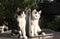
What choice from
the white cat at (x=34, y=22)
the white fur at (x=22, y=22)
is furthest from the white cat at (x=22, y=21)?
the white cat at (x=34, y=22)

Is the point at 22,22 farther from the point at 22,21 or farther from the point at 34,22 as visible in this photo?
the point at 34,22

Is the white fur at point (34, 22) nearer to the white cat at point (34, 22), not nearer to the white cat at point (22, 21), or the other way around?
the white cat at point (34, 22)

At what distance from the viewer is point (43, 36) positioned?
8.10 meters

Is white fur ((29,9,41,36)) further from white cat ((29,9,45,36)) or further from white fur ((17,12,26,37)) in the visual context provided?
white fur ((17,12,26,37))

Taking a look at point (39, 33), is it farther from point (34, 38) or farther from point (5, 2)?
point (5, 2)

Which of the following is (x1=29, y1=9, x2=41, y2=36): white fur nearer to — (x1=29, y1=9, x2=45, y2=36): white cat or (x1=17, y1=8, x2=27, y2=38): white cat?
(x1=29, y1=9, x2=45, y2=36): white cat

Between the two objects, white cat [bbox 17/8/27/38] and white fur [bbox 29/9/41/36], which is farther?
white fur [bbox 29/9/41/36]

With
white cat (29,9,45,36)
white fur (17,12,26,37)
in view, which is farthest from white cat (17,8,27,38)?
white cat (29,9,45,36)

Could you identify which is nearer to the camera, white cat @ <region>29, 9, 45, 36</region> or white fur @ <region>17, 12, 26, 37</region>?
white fur @ <region>17, 12, 26, 37</region>

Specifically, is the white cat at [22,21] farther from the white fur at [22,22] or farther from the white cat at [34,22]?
the white cat at [34,22]

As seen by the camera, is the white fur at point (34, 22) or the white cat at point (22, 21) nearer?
the white cat at point (22, 21)

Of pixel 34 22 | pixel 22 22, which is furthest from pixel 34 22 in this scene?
pixel 22 22

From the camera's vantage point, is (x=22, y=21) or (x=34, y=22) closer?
(x=22, y=21)

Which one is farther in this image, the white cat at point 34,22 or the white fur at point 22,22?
the white cat at point 34,22
